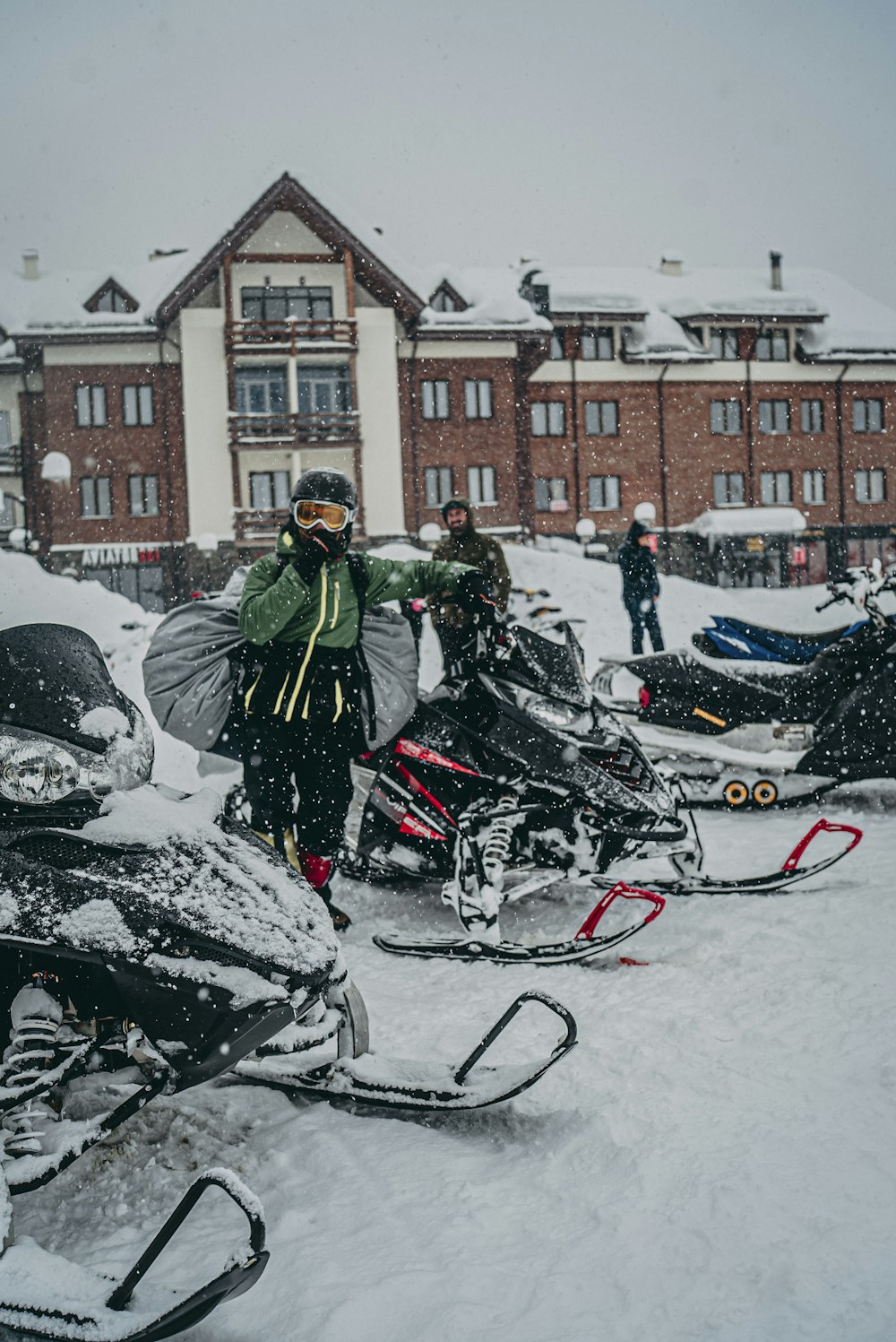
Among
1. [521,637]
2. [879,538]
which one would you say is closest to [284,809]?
[521,637]

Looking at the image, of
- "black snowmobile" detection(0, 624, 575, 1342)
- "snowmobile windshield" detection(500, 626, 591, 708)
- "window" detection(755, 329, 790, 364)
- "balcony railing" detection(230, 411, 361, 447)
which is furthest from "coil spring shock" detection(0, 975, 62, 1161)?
"window" detection(755, 329, 790, 364)

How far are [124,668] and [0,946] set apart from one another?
21.6 feet

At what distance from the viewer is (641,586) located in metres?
11.9

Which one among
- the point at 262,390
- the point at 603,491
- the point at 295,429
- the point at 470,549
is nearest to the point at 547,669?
the point at 470,549

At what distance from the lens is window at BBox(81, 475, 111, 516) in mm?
27484

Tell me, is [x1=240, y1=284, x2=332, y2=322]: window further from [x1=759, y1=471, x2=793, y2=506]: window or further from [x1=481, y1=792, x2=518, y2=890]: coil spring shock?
[x1=481, y1=792, x2=518, y2=890]: coil spring shock

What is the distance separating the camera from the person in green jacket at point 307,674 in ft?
12.3

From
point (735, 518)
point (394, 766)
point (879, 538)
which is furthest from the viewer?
point (879, 538)

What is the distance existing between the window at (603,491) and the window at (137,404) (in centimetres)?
1222

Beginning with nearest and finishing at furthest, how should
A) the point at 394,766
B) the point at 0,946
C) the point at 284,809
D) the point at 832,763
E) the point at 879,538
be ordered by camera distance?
the point at 0,946 → the point at 284,809 → the point at 394,766 → the point at 832,763 → the point at 879,538

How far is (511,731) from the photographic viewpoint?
414 centimetres

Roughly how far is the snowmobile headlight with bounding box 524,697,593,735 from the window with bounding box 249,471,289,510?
78.8ft

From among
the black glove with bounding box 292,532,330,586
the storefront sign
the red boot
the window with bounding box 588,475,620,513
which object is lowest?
the red boot

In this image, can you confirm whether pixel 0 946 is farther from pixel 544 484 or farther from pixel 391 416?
pixel 544 484
